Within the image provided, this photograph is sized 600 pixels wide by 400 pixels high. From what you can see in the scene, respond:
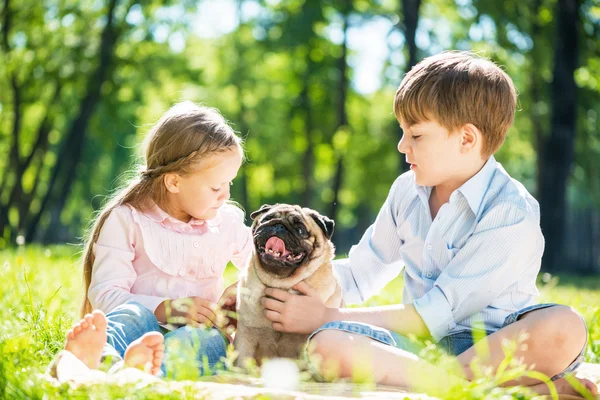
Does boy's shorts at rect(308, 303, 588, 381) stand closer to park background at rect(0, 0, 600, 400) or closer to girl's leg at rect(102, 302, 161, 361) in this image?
girl's leg at rect(102, 302, 161, 361)

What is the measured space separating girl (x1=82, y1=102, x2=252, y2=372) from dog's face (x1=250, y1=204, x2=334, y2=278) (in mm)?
402

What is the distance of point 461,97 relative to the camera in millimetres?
3434

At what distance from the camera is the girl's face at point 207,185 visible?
3.81m

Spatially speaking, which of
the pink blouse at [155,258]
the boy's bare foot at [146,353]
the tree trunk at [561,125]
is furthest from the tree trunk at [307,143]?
the boy's bare foot at [146,353]

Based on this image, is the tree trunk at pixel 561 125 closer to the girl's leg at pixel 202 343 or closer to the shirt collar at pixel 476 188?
the shirt collar at pixel 476 188

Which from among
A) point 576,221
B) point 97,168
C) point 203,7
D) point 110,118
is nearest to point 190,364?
point 110,118

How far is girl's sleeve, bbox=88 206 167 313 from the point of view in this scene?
3576 mm

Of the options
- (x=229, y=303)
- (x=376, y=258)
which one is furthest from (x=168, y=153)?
(x=376, y=258)

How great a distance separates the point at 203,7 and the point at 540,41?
10.4 m

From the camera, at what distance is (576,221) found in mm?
27891

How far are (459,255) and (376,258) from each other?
768mm

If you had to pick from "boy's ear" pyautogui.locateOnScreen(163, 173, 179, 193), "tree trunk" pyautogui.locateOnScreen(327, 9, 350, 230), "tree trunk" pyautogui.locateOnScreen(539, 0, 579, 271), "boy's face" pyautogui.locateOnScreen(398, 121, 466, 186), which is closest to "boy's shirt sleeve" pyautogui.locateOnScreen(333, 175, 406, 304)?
"boy's face" pyautogui.locateOnScreen(398, 121, 466, 186)

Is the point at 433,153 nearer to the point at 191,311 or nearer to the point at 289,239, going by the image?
the point at 289,239

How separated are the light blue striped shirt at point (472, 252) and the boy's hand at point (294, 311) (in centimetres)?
46
